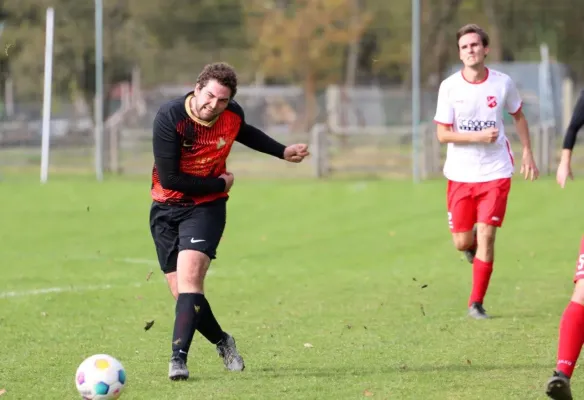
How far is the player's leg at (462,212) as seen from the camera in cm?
984

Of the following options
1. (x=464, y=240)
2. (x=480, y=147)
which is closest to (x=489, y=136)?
(x=480, y=147)

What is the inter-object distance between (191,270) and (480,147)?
3586 millimetres

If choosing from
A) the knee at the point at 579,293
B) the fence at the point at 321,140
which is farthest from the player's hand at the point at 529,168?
the fence at the point at 321,140

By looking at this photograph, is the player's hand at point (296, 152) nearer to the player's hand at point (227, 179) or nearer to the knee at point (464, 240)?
the player's hand at point (227, 179)

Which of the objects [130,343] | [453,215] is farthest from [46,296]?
[453,215]

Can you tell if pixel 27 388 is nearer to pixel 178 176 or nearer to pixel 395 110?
pixel 178 176

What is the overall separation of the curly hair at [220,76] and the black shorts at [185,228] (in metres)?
0.79

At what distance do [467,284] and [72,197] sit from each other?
12.6m

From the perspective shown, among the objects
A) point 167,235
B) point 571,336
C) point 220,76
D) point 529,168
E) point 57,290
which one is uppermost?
point 220,76

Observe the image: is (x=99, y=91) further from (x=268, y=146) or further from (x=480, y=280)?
(x=268, y=146)

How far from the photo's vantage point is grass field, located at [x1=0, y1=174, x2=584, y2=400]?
23.1ft

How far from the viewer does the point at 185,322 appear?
6.94 m

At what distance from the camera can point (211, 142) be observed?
282 inches

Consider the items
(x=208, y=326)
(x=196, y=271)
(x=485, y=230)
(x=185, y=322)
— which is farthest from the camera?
(x=485, y=230)
